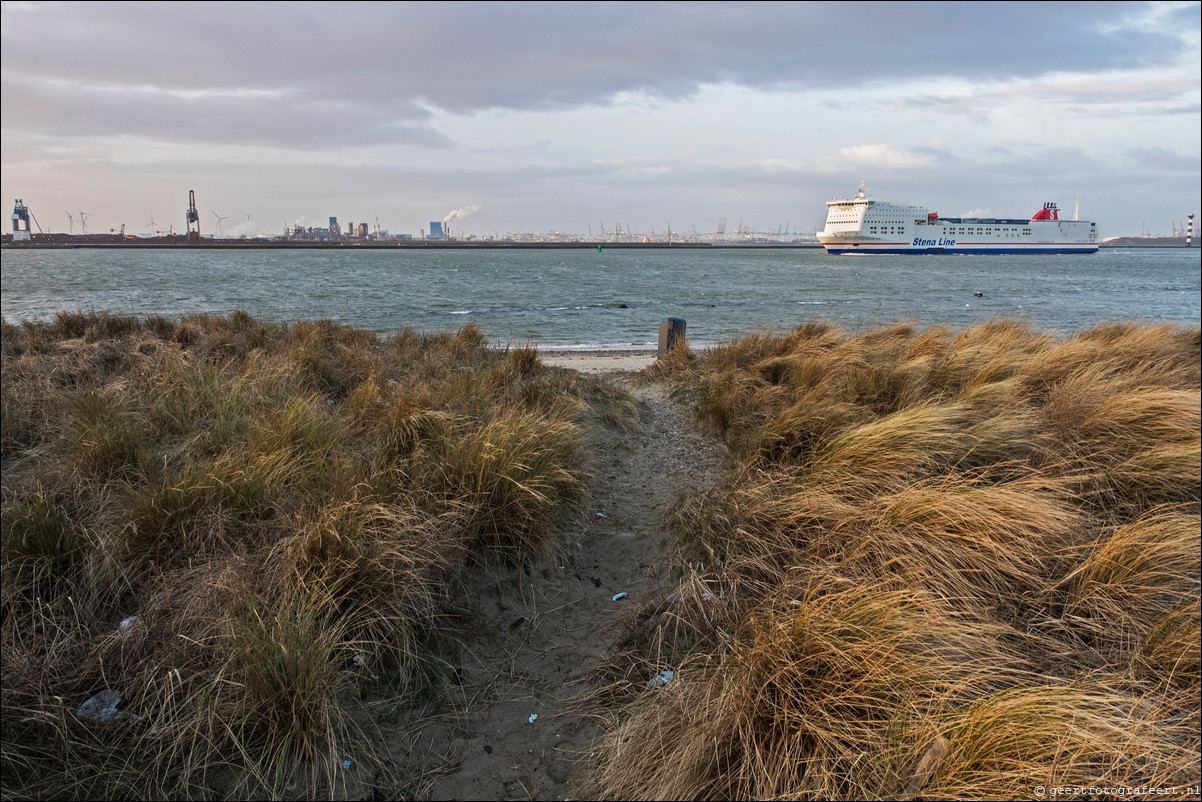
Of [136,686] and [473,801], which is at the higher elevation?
[136,686]

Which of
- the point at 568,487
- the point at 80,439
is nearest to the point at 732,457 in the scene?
the point at 568,487

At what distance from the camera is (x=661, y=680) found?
2.67 metres

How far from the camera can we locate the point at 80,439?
4484mm

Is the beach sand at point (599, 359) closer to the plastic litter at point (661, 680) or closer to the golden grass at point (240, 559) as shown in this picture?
the golden grass at point (240, 559)

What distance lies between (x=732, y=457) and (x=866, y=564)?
1.90 metres

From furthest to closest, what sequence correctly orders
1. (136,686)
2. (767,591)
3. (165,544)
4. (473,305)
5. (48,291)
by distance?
(48,291) → (473,305) → (165,544) → (767,591) → (136,686)

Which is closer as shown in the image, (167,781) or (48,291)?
(167,781)

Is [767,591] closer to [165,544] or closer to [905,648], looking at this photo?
[905,648]

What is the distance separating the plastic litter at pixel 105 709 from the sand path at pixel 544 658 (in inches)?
41.3

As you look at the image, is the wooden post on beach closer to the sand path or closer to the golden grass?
the golden grass

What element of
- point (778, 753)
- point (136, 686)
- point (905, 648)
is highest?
point (905, 648)

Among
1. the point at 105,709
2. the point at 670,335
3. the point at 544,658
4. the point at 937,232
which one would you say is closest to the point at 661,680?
the point at 544,658

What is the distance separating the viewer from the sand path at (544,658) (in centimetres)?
245

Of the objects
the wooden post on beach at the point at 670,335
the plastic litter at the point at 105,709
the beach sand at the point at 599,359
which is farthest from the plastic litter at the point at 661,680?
the beach sand at the point at 599,359
